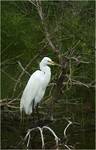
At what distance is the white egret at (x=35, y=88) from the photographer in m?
5.28

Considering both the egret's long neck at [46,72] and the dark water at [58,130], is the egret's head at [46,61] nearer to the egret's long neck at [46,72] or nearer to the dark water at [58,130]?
the egret's long neck at [46,72]

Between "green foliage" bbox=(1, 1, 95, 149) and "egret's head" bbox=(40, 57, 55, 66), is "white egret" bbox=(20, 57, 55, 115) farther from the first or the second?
"green foliage" bbox=(1, 1, 95, 149)

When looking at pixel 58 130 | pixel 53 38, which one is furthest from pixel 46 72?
pixel 58 130

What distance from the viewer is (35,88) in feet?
17.7

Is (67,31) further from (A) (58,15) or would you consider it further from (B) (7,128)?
(B) (7,128)

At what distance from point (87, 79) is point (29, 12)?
1.34m

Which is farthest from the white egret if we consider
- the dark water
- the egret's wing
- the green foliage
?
the green foliage

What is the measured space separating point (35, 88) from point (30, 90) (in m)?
0.08


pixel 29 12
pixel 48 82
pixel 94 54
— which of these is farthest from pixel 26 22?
pixel 48 82

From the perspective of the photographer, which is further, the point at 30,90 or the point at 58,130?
the point at 58,130

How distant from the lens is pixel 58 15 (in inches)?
281

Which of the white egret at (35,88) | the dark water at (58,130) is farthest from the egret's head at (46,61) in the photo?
the dark water at (58,130)

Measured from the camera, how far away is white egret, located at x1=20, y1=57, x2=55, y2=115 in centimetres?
528

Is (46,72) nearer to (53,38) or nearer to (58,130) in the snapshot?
(53,38)
